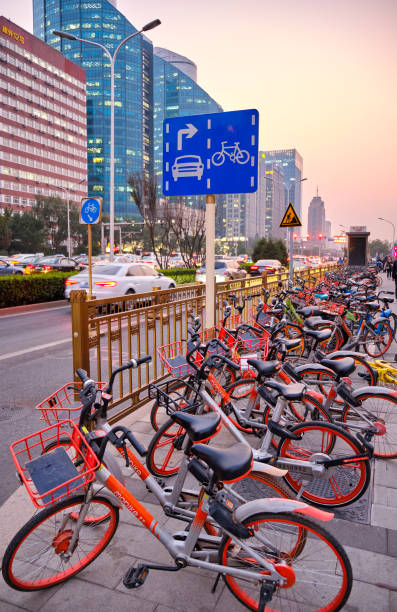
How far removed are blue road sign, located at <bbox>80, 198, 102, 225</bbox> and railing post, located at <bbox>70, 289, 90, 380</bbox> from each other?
5971 millimetres

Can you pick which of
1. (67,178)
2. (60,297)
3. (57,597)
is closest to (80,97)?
(67,178)

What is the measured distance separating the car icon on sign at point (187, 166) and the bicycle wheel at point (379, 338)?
379 centimetres

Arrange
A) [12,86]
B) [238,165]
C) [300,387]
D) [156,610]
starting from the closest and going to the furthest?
[156,610]
[300,387]
[238,165]
[12,86]

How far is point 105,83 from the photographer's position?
130m

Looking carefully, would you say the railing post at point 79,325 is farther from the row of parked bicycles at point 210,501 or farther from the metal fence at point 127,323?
the row of parked bicycles at point 210,501

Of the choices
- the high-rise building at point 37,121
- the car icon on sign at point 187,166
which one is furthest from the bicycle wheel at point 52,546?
the high-rise building at point 37,121

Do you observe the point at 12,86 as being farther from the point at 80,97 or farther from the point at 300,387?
the point at 300,387

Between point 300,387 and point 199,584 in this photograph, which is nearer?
point 199,584

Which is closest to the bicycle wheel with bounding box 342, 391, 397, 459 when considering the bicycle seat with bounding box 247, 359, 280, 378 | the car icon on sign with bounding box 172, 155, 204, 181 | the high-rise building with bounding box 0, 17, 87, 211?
the bicycle seat with bounding box 247, 359, 280, 378

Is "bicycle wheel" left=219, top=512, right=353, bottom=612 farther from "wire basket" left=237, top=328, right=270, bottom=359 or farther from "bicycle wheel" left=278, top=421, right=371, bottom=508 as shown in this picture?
"wire basket" left=237, top=328, right=270, bottom=359

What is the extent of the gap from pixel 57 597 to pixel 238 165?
16.8 feet

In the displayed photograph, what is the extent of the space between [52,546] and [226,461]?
1.24m

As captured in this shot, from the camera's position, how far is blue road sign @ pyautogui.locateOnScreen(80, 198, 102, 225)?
9.79 m

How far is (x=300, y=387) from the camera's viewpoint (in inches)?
127
